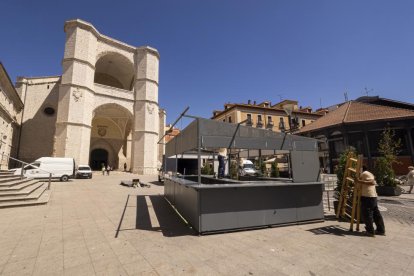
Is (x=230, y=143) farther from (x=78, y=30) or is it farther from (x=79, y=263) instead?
(x=78, y=30)

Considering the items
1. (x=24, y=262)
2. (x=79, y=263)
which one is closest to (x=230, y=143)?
(x=79, y=263)

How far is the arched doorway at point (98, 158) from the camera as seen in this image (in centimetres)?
3638

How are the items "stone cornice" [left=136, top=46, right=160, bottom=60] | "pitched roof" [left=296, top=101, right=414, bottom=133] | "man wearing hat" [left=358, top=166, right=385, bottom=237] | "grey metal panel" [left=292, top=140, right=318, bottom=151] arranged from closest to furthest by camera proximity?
"man wearing hat" [left=358, top=166, right=385, bottom=237], "grey metal panel" [left=292, top=140, right=318, bottom=151], "pitched roof" [left=296, top=101, right=414, bottom=133], "stone cornice" [left=136, top=46, right=160, bottom=60]

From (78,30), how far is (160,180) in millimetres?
23081

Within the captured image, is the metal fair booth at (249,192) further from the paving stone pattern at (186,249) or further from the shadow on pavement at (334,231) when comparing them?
the shadow on pavement at (334,231)

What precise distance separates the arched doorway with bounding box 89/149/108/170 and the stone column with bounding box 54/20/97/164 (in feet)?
33.0

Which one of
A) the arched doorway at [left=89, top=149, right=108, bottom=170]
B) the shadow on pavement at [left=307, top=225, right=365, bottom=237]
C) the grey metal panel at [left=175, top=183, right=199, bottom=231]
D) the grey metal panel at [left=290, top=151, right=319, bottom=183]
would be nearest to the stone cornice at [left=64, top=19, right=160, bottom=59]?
the arched doorway at [left=89, top=149, right=108, bottom=170]

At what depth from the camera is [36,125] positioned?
30.2 meters

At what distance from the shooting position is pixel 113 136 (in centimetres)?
3784

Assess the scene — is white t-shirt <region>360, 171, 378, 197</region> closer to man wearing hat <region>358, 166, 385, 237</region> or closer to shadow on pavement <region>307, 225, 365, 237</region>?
man wearing hat <region>358, 166, 385, 237</region>

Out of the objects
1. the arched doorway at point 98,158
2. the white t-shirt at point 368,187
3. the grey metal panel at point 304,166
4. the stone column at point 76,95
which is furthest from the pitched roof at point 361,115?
the arched doorway at point 98,158

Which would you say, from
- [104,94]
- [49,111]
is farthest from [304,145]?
[49,111]

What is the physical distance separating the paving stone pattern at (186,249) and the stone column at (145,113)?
24598 mm

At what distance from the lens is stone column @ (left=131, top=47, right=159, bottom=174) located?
31.5 metres
